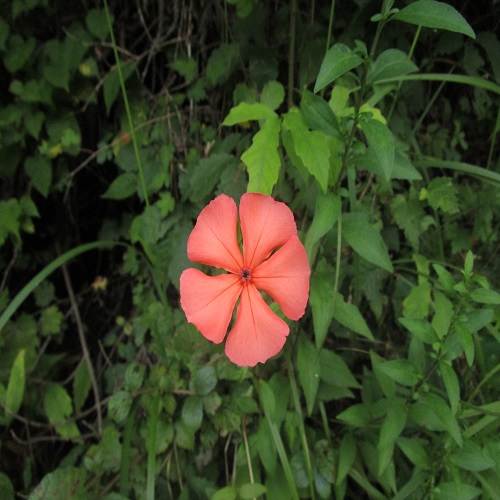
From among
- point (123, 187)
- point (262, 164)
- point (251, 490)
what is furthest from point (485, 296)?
point (123, 187)

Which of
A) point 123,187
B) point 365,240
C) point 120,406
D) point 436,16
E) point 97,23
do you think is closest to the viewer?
point 436,16

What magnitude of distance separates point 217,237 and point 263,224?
89 mm

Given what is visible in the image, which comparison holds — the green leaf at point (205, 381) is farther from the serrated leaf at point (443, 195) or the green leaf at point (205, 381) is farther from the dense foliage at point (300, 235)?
the serrated leaf at point (443, 195)

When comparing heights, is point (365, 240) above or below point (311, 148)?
below

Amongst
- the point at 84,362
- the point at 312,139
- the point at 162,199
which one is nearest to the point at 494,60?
the point at 312,139

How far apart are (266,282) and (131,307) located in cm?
112

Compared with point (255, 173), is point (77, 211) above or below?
below

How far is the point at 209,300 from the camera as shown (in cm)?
79

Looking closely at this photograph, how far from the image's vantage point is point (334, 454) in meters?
1.07

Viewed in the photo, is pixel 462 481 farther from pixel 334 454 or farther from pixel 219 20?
pixel 219 20

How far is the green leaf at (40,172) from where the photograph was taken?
1.52m

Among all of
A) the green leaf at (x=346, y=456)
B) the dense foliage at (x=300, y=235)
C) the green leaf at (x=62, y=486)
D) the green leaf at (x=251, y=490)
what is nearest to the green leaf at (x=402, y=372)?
the dense foliage at (x=300, y=235)

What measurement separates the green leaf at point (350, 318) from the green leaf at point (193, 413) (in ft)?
1.28

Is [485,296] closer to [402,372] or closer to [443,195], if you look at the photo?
[402,372]
